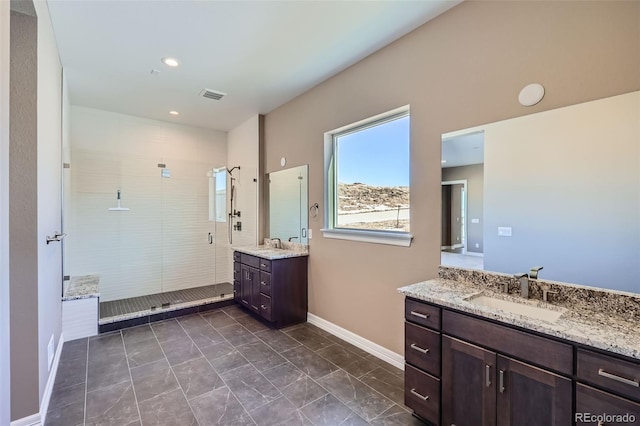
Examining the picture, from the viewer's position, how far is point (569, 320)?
1.43 m

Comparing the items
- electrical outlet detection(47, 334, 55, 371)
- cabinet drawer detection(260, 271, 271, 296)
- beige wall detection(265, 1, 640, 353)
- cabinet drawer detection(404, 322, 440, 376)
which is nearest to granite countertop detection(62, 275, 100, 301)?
electrical outlet detection(47, 334, 55, 371)

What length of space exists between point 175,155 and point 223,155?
84cm

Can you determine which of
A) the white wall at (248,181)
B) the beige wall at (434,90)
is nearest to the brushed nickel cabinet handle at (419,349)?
the beige wall at (434,90)

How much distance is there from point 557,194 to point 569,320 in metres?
0.71

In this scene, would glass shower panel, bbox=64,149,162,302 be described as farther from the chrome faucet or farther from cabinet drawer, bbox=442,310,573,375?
the chrome faucet

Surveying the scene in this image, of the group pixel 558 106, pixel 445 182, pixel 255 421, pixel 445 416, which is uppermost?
pixel 558 106

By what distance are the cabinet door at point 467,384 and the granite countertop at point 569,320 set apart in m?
0.22

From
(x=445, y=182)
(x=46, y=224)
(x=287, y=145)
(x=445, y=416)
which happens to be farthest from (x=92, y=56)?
(x=445, y=416)

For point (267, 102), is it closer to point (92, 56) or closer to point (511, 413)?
point (92, 56)

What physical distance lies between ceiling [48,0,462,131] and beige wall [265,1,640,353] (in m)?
0.26

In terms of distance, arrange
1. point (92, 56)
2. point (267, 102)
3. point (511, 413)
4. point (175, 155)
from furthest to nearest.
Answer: point (175, 155)
point (267, 102)
point (92, 56)
point (511, 413)

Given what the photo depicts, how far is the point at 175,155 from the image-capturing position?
4992mm

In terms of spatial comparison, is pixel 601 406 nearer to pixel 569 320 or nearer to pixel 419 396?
pixel 569 320
